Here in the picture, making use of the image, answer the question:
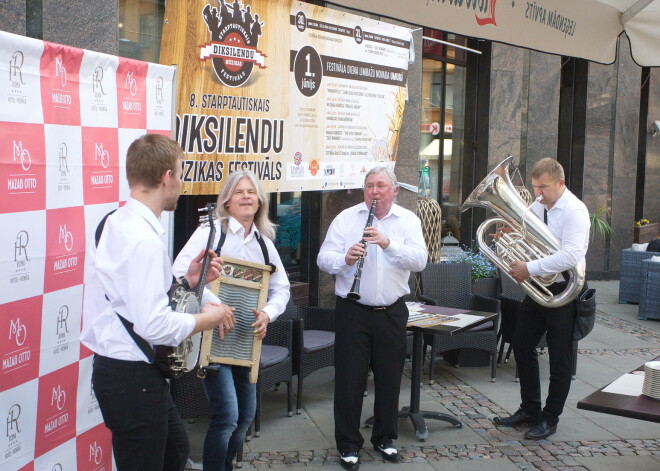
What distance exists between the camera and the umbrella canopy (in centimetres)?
450

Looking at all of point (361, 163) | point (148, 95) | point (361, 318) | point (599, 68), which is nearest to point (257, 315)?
point (361, 318)

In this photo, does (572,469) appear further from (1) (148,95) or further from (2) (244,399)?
(1) (148,95)

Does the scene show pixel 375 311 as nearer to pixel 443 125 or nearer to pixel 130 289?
pixel 130 289

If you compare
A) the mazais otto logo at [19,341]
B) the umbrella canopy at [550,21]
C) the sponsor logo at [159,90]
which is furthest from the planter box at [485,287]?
the mazais otto logo at [19,341]

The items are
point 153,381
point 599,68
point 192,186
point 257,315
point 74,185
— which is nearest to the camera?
point 153,381

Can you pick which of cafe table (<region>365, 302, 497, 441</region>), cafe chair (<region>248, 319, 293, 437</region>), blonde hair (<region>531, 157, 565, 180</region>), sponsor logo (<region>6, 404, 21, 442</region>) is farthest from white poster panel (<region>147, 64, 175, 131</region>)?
blonde hair (<region>531, 157, 565, 180</region>)

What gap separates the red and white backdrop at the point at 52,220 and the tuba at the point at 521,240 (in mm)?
2802

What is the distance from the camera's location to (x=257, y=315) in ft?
13.9

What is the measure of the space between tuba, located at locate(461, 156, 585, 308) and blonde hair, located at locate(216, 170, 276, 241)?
2.02m

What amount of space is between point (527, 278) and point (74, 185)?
3.30m

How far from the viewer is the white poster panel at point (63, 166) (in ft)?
11.8

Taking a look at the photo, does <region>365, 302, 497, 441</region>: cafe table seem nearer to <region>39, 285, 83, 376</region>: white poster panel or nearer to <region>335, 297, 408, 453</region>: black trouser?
<region>335, 297, 408, 453</region>: black trouser

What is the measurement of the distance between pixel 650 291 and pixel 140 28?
7388 mm

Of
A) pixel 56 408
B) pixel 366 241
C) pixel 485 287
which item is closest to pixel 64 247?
pixel 56 408
